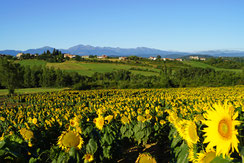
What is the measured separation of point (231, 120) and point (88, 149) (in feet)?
7.08

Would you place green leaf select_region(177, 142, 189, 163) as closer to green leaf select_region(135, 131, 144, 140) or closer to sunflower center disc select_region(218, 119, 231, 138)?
sunflower center disc select_region(218, 119, 231, 138)

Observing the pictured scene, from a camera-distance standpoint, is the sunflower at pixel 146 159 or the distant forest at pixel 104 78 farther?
the distant forest at pixel 104 78

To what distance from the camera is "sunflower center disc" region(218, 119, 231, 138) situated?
1.34 metres

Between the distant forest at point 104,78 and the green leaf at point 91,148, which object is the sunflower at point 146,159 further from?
the distant forest at point 104,78

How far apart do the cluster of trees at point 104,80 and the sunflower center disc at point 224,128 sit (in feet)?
140

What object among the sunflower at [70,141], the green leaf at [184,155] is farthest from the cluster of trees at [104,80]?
the green leaf at [184,155]

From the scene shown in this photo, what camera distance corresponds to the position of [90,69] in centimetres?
8769

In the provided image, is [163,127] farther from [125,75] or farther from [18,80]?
[125,75]

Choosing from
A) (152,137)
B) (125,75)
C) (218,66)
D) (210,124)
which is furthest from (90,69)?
(210,124)

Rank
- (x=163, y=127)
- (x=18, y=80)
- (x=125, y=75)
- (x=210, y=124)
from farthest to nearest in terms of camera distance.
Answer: (x=125, y=75), (x=18, y=80), (x=163, y=127), (x=210, y=124)

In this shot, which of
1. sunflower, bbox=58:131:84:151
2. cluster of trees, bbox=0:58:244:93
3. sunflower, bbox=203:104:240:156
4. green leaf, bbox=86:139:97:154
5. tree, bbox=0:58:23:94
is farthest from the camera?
cluster of trees, bbox=0:58:244:93

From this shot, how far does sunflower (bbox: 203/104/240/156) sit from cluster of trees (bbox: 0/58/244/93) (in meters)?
42.5

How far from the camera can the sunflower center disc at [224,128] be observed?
4.39 feet

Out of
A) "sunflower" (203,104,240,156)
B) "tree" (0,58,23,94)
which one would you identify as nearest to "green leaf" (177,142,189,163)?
"sunflower" (203,104,240,156)
